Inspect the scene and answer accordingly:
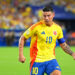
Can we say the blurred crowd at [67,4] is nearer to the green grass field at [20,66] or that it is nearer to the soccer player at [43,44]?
the green grass field at [20,66]

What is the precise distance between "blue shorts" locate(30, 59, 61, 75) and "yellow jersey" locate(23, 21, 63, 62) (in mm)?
88

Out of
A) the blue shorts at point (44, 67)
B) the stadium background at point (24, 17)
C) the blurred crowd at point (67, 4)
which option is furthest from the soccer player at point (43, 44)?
the blurred crowd at point (67, 4)

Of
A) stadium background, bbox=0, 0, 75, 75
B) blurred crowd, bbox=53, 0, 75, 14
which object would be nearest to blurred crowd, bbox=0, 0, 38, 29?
stadium background, bbox=0, 0, 75, 75

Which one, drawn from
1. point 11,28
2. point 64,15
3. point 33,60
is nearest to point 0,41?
point 11,28

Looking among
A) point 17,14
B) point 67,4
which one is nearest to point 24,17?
point 17,14

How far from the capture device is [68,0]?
37656mm

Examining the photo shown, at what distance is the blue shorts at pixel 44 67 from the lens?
20.4 feet

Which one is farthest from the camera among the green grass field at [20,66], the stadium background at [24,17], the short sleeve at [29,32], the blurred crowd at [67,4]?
the blurred crowd at [67,4]

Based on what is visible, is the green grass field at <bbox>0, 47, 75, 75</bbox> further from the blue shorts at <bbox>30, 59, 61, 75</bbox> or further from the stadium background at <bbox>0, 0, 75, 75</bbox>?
the stadium background at <bbox>0, 0, 75, 75</bbox>

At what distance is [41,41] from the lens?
6.42m

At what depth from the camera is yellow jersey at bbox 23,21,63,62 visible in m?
6.36

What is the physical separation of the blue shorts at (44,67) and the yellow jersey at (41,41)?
0.29 feet

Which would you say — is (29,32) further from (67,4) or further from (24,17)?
(67,4)

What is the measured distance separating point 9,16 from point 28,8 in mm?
2530
